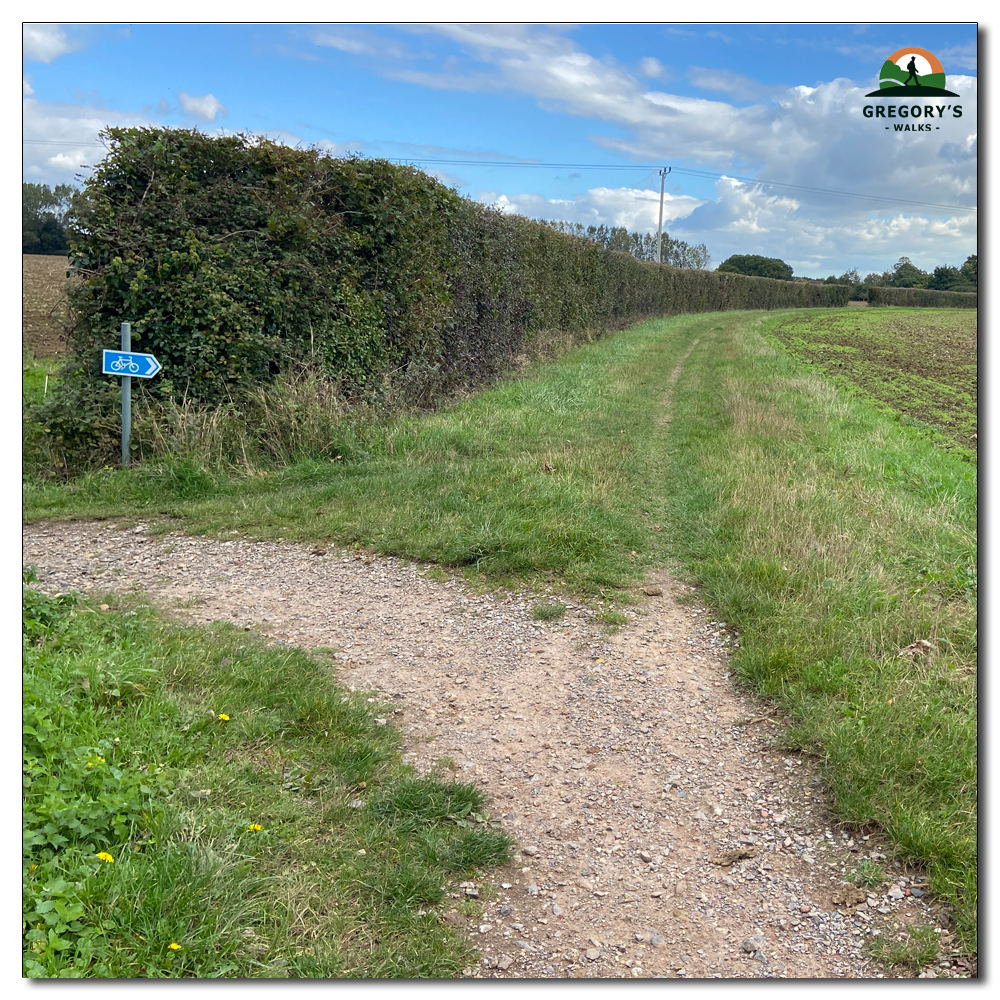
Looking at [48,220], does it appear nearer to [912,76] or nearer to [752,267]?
[912,76]

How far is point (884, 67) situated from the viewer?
128 inches

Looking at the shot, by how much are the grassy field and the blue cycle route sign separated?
1006mm

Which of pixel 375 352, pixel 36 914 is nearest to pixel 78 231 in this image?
pixel 375 352

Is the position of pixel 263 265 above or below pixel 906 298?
below

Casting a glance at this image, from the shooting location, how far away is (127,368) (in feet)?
24.0

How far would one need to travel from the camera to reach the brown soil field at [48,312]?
7285 millimetres

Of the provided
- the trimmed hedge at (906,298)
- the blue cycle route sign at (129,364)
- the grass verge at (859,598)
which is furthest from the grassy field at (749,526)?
the trimmed hedge at (906,298)

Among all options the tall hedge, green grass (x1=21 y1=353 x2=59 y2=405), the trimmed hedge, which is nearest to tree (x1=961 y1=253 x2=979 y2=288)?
the tall hedge

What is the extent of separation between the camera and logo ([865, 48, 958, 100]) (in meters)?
3.11

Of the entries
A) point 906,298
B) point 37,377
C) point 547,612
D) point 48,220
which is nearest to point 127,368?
point 48,220

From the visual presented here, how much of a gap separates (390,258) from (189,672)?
26.5 feet

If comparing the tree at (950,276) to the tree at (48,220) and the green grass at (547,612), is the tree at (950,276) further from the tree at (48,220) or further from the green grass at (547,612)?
the tree at (48,220)

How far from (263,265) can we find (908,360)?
75.9ft

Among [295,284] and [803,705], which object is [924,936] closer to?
[803,705]
